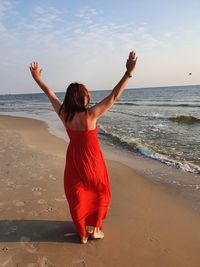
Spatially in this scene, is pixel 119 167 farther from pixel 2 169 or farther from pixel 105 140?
pixel 105 140

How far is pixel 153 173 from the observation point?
683 centimetres

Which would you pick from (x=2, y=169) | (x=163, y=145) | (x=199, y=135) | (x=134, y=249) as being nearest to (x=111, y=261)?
(x=134, y=249)

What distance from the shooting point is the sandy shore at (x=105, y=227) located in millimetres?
3432

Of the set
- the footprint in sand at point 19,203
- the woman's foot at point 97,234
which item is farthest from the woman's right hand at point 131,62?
the footprint in sand at point 19,203

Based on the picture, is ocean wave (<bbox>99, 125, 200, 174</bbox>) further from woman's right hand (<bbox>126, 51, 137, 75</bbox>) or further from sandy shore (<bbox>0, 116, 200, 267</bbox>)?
woman's right hand (<bbox>126, 51, 137, 75</bbox>)

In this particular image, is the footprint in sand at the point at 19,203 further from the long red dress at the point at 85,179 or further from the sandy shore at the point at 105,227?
the long red dress at the point at 85,179

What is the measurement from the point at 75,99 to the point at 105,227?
1.90 m

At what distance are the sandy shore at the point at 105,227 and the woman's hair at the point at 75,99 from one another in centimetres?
155

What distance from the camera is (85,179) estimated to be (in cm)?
360

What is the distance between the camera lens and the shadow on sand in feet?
12.7

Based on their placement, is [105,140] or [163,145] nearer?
[163,145]

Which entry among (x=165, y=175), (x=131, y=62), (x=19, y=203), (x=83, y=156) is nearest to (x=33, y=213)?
(x=19, y=203)

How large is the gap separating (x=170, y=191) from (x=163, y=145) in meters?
4.66

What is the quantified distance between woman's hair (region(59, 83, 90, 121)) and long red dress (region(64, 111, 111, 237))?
0.80ft
